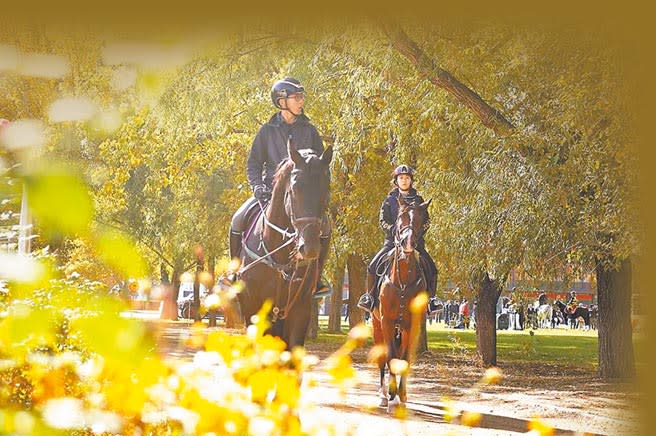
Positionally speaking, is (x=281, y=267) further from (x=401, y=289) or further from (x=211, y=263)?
(x=211, y=263)

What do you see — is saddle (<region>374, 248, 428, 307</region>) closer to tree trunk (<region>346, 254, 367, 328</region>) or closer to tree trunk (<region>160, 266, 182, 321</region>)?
tree trunk (<region>160, 266, 182, 321</region>)

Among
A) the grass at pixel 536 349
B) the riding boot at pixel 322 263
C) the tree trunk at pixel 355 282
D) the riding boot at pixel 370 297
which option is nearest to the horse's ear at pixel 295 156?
the riding boot at pixel 322 263

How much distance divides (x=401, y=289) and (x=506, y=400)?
246 centimetres

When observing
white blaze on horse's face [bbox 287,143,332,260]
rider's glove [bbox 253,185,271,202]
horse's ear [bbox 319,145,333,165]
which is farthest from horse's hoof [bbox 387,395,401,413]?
horse's ear [bbox 319,145,333,165]

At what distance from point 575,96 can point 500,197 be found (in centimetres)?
212

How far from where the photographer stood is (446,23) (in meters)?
8.11

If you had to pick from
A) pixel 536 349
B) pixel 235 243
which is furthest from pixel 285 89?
pixel 536 349

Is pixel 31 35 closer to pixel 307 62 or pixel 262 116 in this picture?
pixel 307 62

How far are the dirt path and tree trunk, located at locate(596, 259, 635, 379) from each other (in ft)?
1.08

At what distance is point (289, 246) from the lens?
17.4ft

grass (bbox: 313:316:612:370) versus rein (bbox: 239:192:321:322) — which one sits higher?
rein (bbox: 239:192:321:322)

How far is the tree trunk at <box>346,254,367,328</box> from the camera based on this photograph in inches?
611

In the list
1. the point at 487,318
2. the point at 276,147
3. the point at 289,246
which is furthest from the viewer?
the point at 487,318

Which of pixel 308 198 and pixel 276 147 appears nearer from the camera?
pixel 308 198
